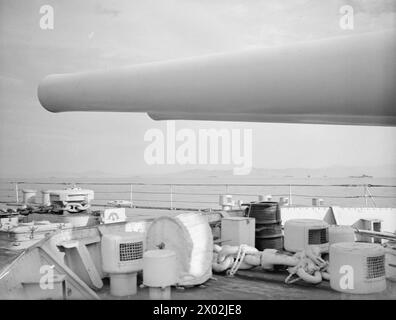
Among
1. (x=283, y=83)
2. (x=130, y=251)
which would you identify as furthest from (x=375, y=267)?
(x=283, y=83)

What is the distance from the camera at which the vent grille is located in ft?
15.3

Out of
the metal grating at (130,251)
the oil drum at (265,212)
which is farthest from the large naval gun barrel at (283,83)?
the oil drum at (265,212)

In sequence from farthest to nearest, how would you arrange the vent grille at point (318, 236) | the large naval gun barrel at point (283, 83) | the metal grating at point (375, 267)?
1. the vent grille at point (318, 236)
2. the metal grating at point (375, 267)
3. the large naval gun barrel at point (283, 83)

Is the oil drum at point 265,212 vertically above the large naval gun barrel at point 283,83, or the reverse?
the large naval gun barrel at point 283,83

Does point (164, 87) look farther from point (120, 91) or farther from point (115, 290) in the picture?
point (115, 290)

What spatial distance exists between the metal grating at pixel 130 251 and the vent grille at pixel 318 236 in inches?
70.6

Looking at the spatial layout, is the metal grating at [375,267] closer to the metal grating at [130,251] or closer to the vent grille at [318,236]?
the vent grille at [318,236]

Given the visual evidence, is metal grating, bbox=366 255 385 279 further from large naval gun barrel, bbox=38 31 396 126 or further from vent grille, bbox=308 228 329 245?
large naval gun barrel, bbox=38 31 396 126

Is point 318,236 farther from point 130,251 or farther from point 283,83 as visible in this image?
point 283,83

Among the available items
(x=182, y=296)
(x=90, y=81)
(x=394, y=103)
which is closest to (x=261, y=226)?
(x=182, y=296)

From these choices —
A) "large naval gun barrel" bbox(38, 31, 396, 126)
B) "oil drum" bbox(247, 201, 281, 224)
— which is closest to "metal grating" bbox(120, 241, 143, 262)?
"large naval gun barrel" bbox(38, 31, 396, 126)

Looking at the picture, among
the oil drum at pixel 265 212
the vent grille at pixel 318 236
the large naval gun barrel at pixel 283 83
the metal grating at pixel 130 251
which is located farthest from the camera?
the oil drum at pixel 265 212

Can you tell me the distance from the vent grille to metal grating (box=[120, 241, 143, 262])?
1794 millimetres

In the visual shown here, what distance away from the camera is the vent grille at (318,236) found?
15.3 ft
